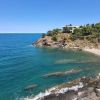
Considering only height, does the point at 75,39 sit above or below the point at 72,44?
above

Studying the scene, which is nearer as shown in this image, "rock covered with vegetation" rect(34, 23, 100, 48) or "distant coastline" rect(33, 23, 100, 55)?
"distant coastline" rect(33, 23, 100, 55)

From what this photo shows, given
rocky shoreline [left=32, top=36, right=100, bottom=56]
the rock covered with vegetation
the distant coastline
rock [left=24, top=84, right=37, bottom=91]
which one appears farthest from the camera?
the rock covered with vegetation

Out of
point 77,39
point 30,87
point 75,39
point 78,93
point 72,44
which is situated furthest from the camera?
point 75,39

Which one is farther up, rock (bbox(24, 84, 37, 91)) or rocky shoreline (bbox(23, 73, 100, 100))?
rocky shoreline (bbox(23, 73, 100, 100))

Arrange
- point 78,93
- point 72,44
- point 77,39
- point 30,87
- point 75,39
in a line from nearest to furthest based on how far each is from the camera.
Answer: point 78,93, point 30,87, point 72,44, point 77,39, point 75,39

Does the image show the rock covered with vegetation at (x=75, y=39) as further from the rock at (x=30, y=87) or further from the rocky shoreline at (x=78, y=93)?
the rocky shoreline at (x=78, y=93)

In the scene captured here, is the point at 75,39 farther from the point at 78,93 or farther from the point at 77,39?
the point at 78,93

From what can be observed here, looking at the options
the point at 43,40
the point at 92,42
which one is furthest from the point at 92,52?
the point at 43,40

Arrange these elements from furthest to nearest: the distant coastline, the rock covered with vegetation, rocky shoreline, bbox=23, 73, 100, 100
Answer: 1. the rock covered with vegetation
2. the distant coastline
3. rocky shoreline, bbox=23, 73, 100, 100

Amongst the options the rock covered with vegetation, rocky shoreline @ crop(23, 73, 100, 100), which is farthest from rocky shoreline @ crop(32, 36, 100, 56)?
rocky shoreline @ crop(23, 73, 100, 100)

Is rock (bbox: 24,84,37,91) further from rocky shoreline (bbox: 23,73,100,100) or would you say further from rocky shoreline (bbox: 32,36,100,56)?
rocky shoreline (bbox: 32,36,100,56)

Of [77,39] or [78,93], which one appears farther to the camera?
[77,39]

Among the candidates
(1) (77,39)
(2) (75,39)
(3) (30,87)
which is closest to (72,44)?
(2) (75,39)

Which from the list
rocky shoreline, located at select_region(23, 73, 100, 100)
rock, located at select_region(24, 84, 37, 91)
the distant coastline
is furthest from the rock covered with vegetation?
rocky shoreline, located at select_region(23, 73, 100, 100)
